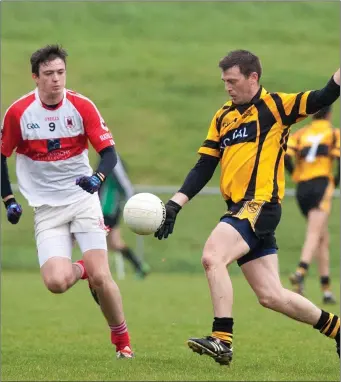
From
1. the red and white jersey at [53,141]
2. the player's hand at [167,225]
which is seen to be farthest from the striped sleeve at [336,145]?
the player's hand at [167,225]

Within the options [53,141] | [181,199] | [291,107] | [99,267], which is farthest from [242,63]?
[99,267]

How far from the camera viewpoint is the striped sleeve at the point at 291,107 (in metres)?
7.18

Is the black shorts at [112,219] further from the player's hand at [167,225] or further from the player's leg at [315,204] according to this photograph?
the player's hand at [167,225]

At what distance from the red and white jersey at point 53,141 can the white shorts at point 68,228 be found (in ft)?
0.24

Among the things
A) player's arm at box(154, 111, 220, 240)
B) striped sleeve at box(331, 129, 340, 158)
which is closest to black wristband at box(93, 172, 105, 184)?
player's arm at box(154, 111, 220, 240)

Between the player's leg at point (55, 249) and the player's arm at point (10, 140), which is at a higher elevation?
the player's arm at point (10, 140)

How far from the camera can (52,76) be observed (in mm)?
7805

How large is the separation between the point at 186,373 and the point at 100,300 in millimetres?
1256

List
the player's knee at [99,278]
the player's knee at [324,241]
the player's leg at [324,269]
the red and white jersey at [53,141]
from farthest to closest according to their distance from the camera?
the player's knee at [324,241]
the player's leg at [324,269]
the red and white jersey at [53,141]
the player's knee at [99,278]

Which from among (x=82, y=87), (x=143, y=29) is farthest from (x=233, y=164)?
(x=143, y=29)

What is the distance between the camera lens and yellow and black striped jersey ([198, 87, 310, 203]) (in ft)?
23.7

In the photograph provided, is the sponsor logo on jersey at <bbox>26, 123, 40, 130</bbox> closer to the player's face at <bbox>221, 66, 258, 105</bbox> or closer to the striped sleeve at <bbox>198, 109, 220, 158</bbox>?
the striped sleeve at <bbox>198, 109, 220, 158</bbox>

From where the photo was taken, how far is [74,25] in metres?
31.8

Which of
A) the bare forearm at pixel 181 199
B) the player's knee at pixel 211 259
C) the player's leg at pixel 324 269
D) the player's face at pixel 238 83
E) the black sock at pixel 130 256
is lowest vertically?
the black sock at pixel 130 256
